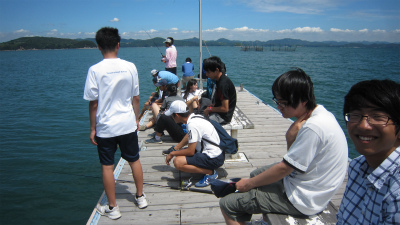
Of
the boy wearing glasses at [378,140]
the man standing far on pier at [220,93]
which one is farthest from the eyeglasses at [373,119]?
the man standing far on pier at [220,93]

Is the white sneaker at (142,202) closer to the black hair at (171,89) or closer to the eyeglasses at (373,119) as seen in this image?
the eyeglasses at (373,119)

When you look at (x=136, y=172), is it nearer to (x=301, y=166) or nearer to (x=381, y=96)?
(x=301, y=166)

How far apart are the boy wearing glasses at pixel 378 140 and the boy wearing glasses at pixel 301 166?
1.43 ft

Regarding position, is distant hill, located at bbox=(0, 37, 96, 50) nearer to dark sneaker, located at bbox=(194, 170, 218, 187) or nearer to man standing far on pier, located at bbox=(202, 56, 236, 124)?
man standing far on pier, located at bbox=(202, 56, 236, 124)

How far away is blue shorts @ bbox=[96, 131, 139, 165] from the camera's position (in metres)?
2.62

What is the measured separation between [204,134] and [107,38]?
4.99 ft

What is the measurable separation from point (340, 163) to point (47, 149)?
28.3ft

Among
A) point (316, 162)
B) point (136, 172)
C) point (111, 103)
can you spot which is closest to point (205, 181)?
point (136, 172)

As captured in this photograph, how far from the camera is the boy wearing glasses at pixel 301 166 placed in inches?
65.7

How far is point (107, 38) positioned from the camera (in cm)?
251

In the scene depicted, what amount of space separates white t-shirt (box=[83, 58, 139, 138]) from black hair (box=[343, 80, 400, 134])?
2044mm

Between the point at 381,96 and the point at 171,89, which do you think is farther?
the point at 171,89

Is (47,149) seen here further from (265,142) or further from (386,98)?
(386,98)

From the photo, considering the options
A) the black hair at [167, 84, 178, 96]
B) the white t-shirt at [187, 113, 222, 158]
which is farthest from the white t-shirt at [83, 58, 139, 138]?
the black hair at [167, 84, 178, 96]
